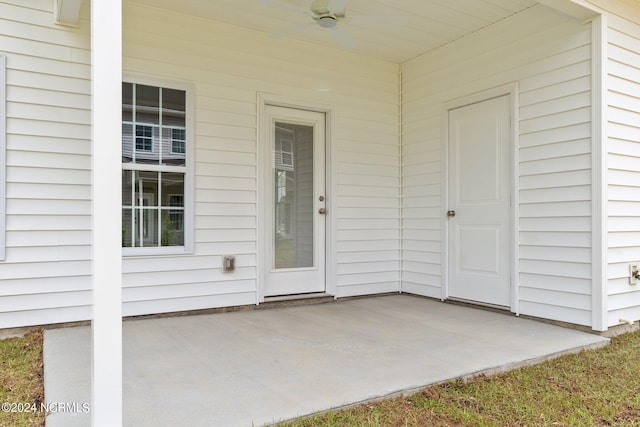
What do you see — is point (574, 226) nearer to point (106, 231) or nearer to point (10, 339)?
point (106, 231)

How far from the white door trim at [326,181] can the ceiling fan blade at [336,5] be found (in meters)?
1.22

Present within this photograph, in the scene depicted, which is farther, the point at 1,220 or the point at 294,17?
the point at 294,17

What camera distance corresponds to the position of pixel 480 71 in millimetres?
4344

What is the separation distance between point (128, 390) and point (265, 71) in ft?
10.6

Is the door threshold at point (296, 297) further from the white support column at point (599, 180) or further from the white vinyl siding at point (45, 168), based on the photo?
the white support column at point (599, 180)

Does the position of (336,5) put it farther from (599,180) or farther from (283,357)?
(283,357)

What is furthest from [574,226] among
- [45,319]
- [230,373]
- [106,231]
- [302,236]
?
[45,319]

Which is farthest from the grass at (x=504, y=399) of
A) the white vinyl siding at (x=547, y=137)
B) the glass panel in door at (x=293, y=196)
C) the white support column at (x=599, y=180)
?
the glass panel in door at (x=293, y=196)

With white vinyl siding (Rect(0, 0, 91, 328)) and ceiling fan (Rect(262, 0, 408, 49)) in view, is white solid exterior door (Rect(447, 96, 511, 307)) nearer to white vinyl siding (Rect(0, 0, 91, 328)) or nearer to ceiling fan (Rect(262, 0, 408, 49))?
ceiling fan (Rect(262, 0, 408, 49))

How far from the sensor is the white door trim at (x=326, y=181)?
4.32m

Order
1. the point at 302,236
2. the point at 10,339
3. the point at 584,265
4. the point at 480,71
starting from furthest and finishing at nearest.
Result: 1. the point at 302,236
2. the point at 480,71
3. the point at 584,265
4. the point at 10,339

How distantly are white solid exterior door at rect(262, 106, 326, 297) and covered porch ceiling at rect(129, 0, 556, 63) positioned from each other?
833 mm

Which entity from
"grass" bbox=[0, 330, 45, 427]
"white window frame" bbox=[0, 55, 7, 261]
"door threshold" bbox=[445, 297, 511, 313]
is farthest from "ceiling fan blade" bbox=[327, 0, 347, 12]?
"grass" bbox=[0, 330, 45, 427]

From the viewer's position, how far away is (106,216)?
5.54 feet
